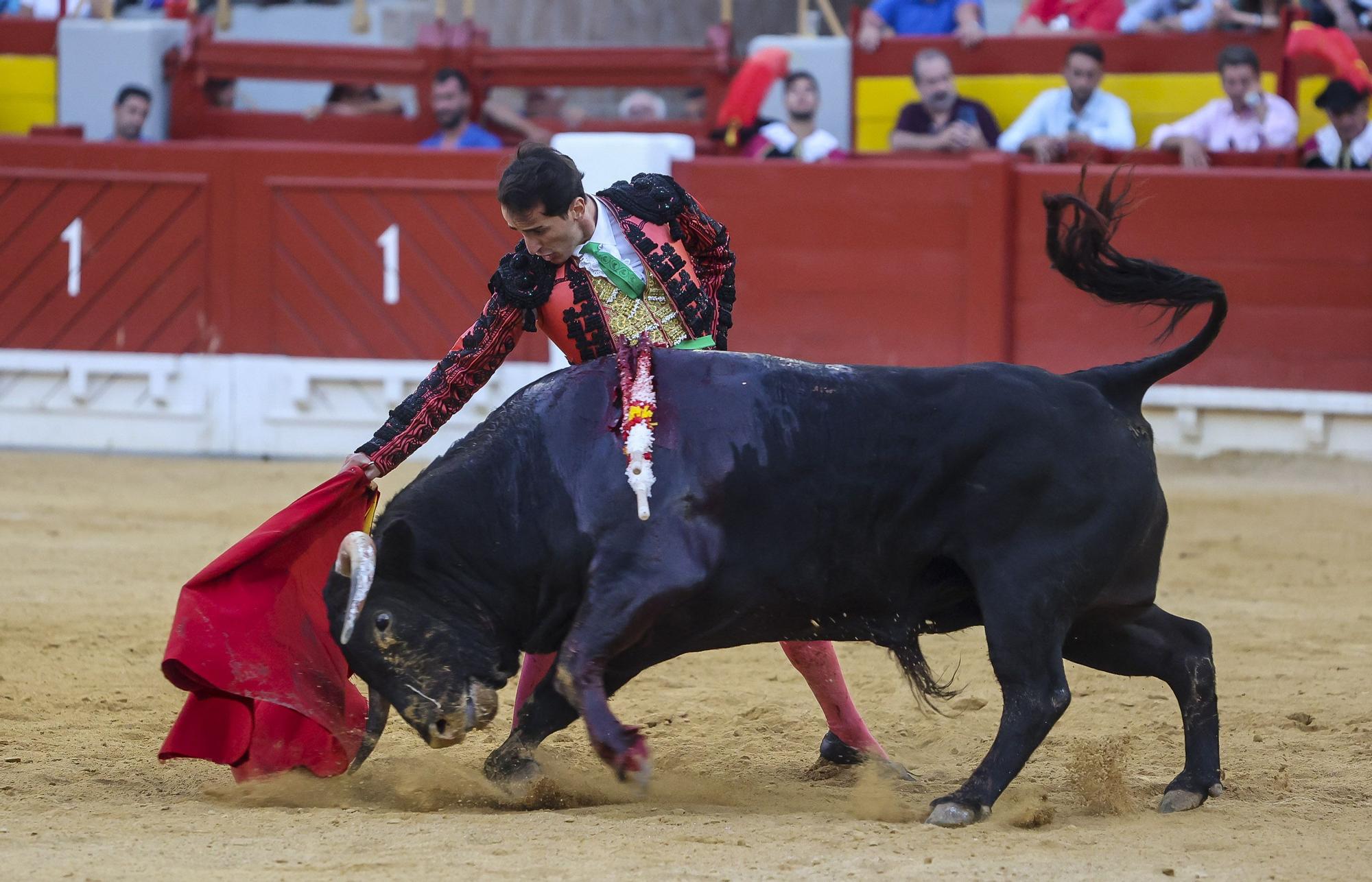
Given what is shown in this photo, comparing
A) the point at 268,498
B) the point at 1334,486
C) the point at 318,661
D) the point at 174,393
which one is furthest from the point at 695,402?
the point at 174,393

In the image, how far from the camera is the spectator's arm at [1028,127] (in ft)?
25.2

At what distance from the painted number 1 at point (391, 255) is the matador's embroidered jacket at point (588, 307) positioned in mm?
4455

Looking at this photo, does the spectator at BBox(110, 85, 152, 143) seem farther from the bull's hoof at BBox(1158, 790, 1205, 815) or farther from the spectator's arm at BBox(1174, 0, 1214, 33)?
the bull's hoof at BBox(1158, 790, 1205, 815)

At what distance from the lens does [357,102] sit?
30.9 ft

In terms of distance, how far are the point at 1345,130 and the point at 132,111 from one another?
18.0 ft

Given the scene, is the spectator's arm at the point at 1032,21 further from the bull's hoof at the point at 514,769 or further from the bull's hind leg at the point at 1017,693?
the bull's hoof at the point at 514,769

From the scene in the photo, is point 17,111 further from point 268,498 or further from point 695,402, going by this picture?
point 695,402

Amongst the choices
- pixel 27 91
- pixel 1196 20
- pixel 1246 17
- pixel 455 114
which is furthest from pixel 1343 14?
pixel 27 91

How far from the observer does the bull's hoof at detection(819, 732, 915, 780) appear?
3.39 m

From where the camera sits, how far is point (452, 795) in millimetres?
3139

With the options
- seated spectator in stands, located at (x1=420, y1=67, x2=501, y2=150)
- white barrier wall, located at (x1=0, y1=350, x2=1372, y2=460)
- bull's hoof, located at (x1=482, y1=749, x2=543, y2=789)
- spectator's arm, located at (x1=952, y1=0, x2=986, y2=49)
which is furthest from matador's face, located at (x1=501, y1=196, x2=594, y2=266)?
spectator's arm, located at (x1=952, y1=0, x2=986, y2=49)

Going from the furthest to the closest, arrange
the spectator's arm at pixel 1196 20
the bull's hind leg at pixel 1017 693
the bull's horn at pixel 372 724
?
the spectator's arm at pixel 1196 20
the bull's horn at pixel 372 724
the bull's hind leg at pixel 1017 693

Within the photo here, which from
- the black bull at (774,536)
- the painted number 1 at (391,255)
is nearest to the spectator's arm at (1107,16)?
the painted number 1 at (391,255)

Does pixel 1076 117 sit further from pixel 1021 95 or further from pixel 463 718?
pixel 463 718
